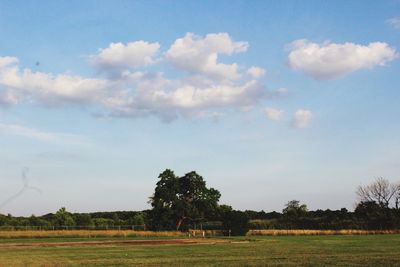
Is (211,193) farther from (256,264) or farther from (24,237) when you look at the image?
(256,264)

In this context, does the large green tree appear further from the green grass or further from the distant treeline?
the green grass

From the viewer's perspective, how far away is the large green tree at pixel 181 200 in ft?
277

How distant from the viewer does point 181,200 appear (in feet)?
282

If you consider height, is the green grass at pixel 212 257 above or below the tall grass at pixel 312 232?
below

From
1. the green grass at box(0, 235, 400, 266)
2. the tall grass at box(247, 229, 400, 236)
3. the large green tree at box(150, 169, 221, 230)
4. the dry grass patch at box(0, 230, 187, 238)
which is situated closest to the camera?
the green grass at box(0, 235, 400, 266)

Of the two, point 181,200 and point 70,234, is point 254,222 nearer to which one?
point 181,200

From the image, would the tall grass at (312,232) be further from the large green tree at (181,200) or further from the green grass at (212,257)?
the green grass at (212,257)

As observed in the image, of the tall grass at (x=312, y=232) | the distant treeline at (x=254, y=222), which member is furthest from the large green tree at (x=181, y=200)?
the tall grass at (x=312, y=232)

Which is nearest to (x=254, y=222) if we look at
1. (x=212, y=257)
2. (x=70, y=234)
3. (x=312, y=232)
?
(x=312, y=232)

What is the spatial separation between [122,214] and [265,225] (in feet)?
261

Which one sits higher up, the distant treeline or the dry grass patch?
the distant treeline

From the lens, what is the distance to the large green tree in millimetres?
84562

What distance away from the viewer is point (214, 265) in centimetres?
2178

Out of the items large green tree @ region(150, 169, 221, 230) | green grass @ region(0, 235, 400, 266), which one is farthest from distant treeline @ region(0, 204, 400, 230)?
green grass @ region(0, 235, 400, 266)
